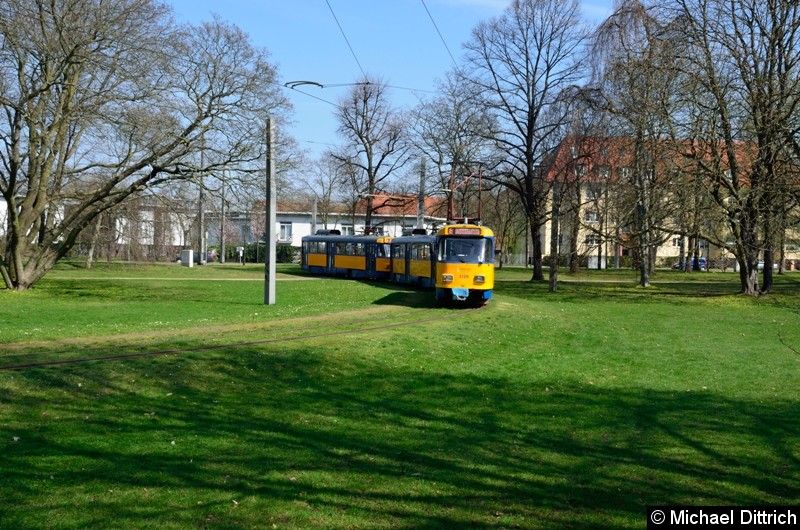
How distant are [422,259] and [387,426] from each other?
3067 cm

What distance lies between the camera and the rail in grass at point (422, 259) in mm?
29188

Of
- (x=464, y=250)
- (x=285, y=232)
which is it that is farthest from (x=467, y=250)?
(x=285, y=232)

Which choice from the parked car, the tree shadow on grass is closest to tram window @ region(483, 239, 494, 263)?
the tree shadow on grass

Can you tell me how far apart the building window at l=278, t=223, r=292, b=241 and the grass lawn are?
277 ft

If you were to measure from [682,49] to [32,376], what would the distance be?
30401 mm

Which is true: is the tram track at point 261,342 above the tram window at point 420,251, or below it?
below

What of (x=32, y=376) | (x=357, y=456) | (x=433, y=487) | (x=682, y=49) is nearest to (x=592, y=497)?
(x=433, y=487)

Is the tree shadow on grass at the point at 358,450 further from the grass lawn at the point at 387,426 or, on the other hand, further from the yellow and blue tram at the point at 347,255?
the yellow and blue tram at the point at 347,255

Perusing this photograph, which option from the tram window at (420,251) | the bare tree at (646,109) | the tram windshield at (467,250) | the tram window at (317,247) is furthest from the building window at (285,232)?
the tram windshield at (467,250)

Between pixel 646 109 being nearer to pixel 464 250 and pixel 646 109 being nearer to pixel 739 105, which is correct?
pixel 739 105

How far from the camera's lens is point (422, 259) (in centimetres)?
4131

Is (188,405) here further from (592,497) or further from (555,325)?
(555,325)

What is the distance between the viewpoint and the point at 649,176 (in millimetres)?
37625

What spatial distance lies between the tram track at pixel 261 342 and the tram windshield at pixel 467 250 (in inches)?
105
